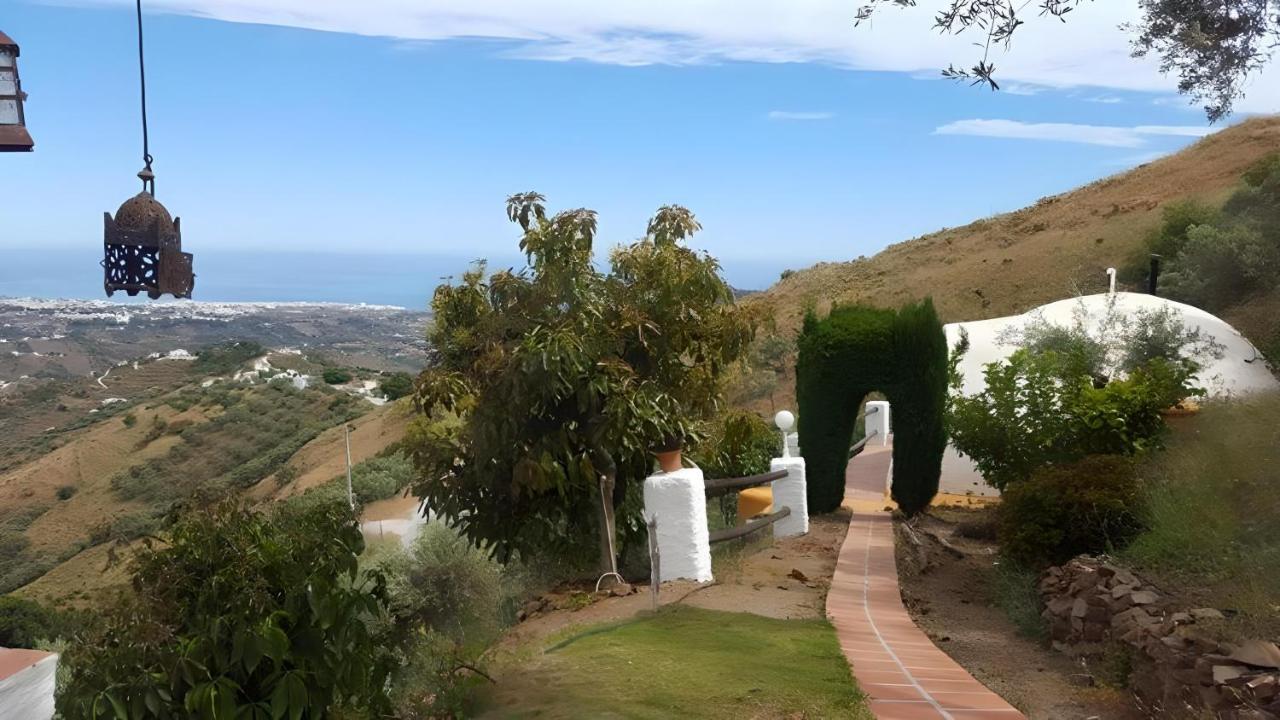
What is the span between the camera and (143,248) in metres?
4.85

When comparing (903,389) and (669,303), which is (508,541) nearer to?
(669,303)

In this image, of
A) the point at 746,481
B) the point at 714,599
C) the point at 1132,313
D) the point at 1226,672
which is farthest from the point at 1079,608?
the point at 1132,313

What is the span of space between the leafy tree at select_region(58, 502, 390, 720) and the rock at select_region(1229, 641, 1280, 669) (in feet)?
15.2

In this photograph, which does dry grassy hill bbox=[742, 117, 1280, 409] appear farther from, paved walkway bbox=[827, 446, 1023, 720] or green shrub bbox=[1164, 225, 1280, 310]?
paved walkway bbox=[827, 446, 1023, 720]

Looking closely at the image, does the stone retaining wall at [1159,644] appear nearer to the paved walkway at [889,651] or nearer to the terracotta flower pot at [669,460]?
the paved walkway at [889,651]

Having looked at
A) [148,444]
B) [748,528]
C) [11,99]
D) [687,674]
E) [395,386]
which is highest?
[11,99]

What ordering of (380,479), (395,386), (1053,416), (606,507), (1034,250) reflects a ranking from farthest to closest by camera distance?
(395,386) < (1034,250) < (380,479) < (1053,416) < (606,507)

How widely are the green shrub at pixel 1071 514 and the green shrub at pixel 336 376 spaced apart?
50.0 m

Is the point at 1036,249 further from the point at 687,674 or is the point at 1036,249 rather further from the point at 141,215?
the point at 141,215

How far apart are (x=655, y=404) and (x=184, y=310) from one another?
62956 millimetres

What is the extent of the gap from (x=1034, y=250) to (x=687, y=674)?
146ft

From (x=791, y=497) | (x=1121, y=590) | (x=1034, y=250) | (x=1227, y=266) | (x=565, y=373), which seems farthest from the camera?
(x=1034, y=250)

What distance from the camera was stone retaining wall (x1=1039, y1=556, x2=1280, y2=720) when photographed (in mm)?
5895

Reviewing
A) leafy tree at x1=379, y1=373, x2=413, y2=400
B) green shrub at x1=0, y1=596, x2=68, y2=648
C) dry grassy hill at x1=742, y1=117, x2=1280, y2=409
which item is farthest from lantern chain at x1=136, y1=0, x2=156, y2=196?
leafy tree at x1=379, y1=373, x2=413, y2=400
